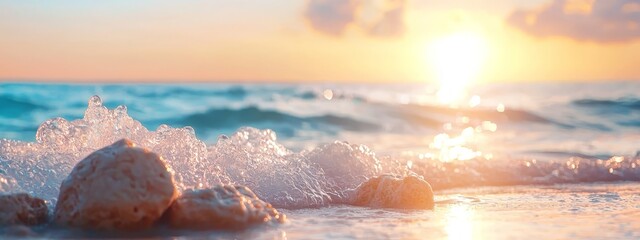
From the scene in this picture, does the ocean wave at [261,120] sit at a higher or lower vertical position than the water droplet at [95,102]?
higher

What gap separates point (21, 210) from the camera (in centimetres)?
360

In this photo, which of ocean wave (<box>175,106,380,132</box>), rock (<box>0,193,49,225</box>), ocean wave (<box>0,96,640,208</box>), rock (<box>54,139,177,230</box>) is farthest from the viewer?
ocean wave (<box>175,106,380,132</box>)

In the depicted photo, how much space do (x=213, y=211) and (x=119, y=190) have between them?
45 centimetres

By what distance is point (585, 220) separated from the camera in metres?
3.97

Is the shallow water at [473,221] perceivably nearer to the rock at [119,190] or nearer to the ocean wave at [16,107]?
the rock at [119,190]

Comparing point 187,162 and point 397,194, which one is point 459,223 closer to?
point 397,194

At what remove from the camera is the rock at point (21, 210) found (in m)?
3.55

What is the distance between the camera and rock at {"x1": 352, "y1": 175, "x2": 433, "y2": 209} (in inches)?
175

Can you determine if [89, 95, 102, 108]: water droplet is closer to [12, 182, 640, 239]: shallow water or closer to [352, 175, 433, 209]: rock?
[12, 182, 640, 239]: shallow water

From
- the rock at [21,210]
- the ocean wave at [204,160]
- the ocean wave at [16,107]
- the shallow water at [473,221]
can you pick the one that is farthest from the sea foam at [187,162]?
the ocean wave at [16,107]

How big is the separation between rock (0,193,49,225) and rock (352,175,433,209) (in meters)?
1.85

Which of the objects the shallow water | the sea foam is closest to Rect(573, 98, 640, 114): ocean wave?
the shallow water

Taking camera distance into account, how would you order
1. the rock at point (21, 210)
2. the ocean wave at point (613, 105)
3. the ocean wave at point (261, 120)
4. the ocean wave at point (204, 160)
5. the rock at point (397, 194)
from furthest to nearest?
the ocean wave at point (613, 105), the ocean wave at point (261, 120), the ocean wave at point (204, 160), the rock at point (397, 194), the rock at point (21, 210)

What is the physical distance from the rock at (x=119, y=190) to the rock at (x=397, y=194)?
144 cm
